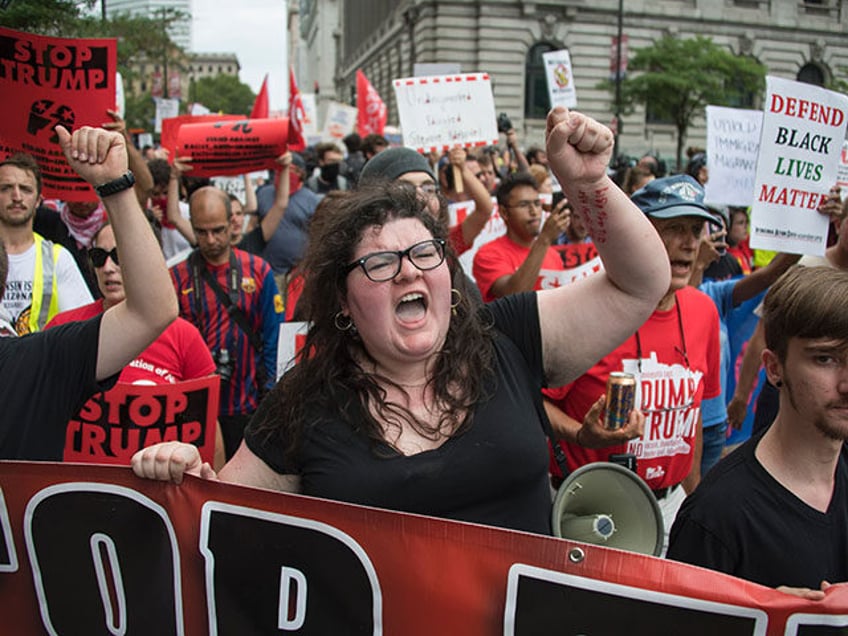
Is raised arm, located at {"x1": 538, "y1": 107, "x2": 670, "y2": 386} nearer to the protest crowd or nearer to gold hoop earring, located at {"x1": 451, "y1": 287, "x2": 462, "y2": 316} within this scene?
the protest crowd

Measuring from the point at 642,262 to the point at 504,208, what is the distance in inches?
121

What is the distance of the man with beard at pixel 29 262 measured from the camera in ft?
13.1

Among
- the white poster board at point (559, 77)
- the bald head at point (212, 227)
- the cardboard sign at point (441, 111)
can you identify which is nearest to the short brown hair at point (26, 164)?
the bald head at point (212, 227)

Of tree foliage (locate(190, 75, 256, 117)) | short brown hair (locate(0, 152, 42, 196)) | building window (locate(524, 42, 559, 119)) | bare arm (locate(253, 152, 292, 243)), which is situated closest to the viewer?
short brown hair (locate(0, 152, 42, 196))

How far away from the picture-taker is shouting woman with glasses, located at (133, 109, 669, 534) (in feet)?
6.05

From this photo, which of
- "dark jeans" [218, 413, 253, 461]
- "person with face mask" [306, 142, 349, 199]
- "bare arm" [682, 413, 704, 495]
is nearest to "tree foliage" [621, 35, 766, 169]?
"person with face mask" [306, 142, 349, 199]

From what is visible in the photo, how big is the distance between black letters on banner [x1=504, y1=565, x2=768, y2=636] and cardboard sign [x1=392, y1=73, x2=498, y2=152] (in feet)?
18.5

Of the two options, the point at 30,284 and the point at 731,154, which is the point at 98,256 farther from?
the point at 731,154

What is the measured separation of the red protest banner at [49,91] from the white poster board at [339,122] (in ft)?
43.8

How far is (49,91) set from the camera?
331cm

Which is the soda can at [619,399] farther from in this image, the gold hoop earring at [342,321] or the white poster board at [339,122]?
the white poster board at [339,122]

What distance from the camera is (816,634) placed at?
5.20 ft

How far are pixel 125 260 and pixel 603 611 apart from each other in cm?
143

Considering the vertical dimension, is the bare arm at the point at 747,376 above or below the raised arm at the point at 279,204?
below
